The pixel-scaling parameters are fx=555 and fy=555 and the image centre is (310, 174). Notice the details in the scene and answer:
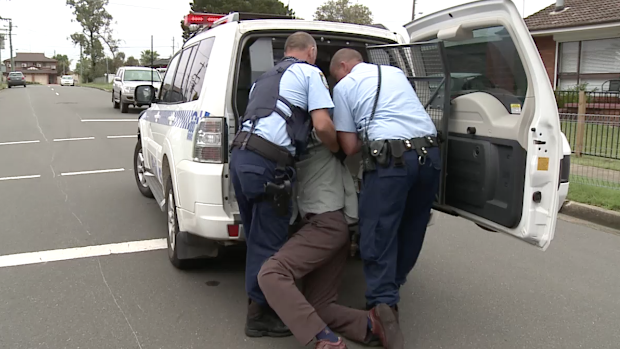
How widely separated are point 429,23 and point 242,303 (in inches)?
96.9

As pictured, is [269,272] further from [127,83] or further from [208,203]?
[127,83]

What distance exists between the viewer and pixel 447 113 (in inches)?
147

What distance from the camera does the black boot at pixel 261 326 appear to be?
11.8 feet

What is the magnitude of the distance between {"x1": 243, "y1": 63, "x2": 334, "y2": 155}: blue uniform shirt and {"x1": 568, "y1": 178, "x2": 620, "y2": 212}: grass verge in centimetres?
504

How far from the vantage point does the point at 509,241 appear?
19.0 feet

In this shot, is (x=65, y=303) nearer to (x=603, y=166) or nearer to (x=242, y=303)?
(x=242, y=303)

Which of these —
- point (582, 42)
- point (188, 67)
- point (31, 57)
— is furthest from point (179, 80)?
point (31, 57)

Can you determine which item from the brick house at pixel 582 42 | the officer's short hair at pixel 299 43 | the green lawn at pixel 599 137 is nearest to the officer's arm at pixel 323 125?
the officer's short hair at pixel 299 43

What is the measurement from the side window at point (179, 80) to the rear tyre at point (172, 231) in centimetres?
85

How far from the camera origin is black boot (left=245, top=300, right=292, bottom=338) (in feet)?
11.8

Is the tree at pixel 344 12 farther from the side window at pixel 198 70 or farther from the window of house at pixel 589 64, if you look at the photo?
the side window at pixel 198 70

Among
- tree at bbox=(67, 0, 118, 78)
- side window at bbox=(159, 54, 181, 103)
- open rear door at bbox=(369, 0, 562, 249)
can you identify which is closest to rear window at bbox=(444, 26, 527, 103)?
open rear door at bbox=(369, 0, 562, 249)

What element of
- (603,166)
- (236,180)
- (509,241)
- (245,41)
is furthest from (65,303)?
(603,166)

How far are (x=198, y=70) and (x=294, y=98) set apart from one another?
1373mm
